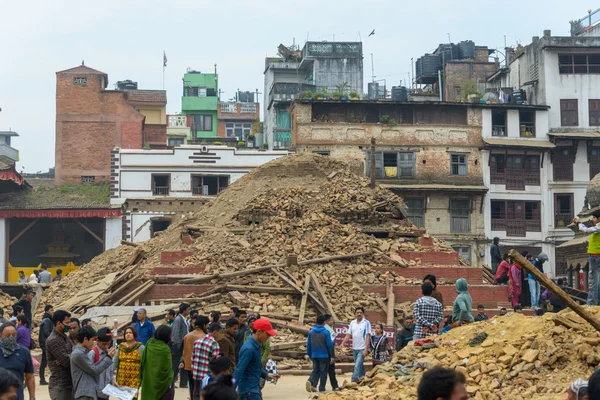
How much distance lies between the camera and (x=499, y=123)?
Answer: 5553 cm

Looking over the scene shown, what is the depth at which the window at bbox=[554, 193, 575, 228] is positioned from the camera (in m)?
54.7

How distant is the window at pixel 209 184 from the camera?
5084 centimetres

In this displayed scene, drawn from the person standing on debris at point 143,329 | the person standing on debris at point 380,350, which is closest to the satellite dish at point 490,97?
the person standing on debris at point 380,350

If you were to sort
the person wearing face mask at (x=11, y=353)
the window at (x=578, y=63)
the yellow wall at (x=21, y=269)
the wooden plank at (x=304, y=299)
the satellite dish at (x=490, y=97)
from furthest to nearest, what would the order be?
the satellite dish at (x=490, y=97), the window at (x=578, y=63), the yellow wall at (x=21, y=269), the wooden plank at (x=304, y=299), the person wearing face mask at (x=11, y=353)

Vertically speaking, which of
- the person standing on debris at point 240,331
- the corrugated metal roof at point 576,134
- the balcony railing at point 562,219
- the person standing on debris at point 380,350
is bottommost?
the person standing on debris at point 380,350

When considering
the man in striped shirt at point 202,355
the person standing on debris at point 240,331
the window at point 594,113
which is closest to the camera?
the man in striped shirt at point 202,355

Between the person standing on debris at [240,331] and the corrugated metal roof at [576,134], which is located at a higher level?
the corrugated metal roof at [576,134]

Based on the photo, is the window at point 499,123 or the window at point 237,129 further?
the window at point 237,129

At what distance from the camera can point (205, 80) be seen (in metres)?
84.6

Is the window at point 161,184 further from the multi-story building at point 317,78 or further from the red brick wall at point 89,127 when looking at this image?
the multi-story building at point 317,78

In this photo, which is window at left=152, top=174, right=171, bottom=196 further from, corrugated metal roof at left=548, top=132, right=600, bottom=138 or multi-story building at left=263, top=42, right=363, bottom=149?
corrugated metal roof at left=548, top=132, right=600, bottom=138

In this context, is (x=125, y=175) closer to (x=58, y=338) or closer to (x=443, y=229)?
(x=443, y=229)

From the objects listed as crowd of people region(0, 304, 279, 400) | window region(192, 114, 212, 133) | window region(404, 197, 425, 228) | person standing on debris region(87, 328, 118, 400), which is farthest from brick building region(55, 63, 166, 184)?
person standing on debris region(87, 328, 118, 400)

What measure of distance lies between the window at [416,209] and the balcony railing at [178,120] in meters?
32.7
